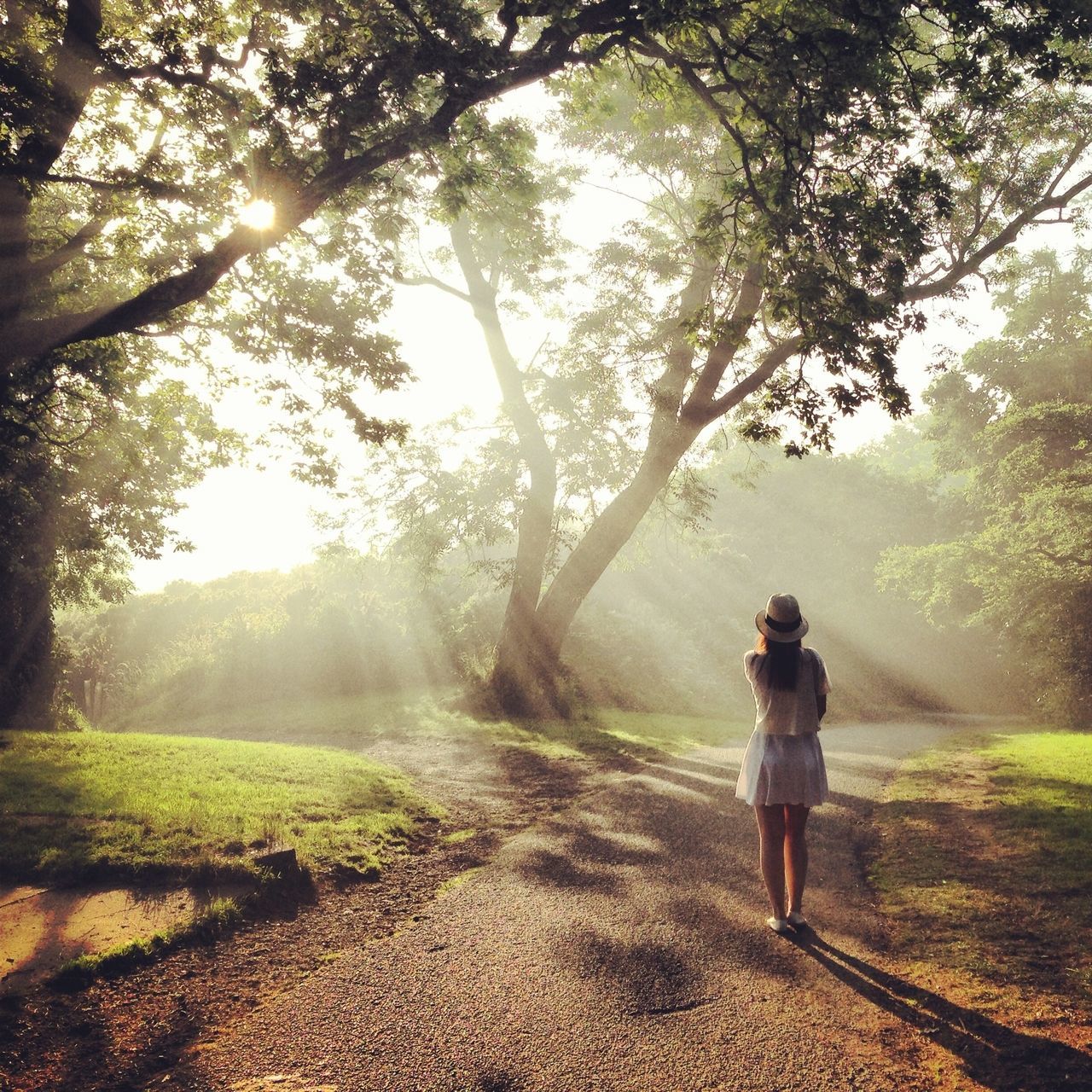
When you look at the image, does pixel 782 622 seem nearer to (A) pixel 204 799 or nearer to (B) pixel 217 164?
(A) pixel 204 799

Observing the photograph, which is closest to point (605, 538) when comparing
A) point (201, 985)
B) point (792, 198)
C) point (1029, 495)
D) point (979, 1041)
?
point (792, 198)

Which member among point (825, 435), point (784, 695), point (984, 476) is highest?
point (984, 476)

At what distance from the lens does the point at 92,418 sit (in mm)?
13594

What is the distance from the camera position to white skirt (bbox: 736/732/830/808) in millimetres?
4344

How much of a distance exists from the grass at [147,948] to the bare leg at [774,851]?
368 centimetres

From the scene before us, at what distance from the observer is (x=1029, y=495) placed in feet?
63.0

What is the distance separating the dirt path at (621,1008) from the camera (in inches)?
111

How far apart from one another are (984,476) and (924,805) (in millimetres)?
30371

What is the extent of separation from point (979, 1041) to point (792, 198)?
735 cm

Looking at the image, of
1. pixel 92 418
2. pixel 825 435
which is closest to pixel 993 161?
pixel 825 435

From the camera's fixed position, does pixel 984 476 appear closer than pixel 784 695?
No

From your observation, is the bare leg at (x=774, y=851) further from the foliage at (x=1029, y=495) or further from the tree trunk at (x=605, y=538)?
the foliage at (x=1029, y=495)

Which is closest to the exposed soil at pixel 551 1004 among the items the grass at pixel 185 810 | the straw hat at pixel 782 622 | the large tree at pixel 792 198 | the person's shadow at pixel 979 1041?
the person's shadow at pixel 979 1041

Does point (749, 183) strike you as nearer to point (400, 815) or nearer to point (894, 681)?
point (400, 815)
